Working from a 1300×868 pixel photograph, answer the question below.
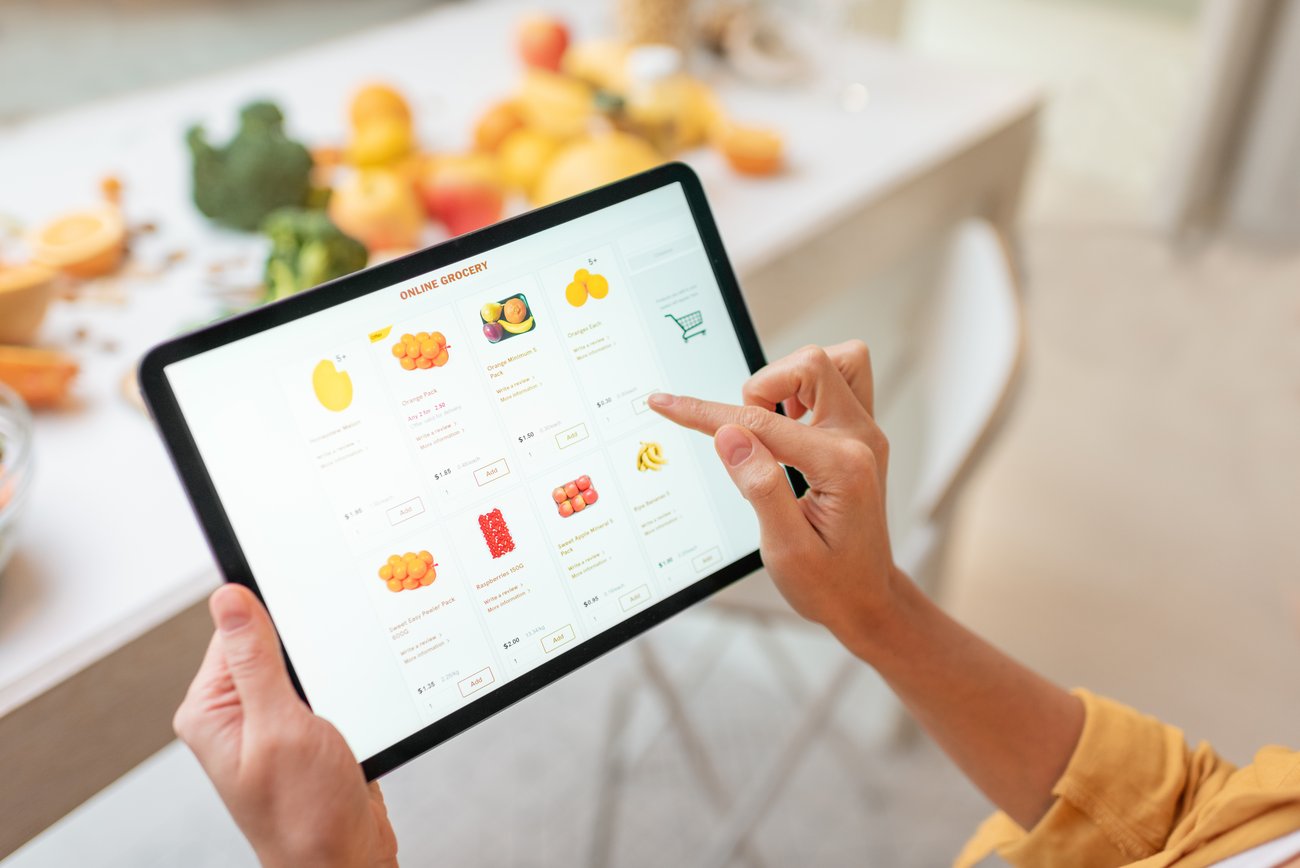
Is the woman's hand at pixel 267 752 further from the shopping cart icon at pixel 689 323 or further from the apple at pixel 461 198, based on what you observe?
the apple at pixel 461 198

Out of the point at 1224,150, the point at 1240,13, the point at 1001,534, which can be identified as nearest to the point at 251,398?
the point at 1001,534

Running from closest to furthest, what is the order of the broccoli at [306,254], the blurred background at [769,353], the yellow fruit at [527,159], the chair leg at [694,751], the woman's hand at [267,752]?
the woman's hand at [267,752], the blurred background at [769,353], the broccoli at [306,254], the yellow fruit at [527,159], the chair leg at [694,751]

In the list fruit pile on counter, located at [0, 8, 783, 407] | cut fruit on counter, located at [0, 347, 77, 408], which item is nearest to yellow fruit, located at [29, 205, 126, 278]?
fruit pile on counter, located at [0, 8, 783, 407]

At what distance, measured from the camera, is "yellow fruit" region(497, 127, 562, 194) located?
3.43 feet

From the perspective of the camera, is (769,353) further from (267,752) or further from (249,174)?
(267,752)

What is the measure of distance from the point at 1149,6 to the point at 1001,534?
2915 millimetres

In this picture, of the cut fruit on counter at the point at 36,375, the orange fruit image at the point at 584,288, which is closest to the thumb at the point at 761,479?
the orange fruit image at the point at 584,288

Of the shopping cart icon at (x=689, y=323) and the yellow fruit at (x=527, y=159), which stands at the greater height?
the yellow fruit at (x=527, y=159)

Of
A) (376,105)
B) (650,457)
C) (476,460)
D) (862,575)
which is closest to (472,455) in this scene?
(476,460)

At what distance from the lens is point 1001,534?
A: 1746mm

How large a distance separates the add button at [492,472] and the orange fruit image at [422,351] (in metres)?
0.06

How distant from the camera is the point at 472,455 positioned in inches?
22.2

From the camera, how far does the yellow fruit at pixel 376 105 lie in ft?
3.70

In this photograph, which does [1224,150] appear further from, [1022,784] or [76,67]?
[76,67]
